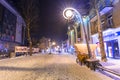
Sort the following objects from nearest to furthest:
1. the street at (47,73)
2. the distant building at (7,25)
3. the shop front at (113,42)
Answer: the street at (47,73), the shop front at (113,42), the distant building at (7,25)

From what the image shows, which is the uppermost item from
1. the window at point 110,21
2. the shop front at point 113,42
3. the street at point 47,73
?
the window at point 110,21

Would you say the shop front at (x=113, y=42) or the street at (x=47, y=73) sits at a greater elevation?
the shop front at (x=113, y=42)

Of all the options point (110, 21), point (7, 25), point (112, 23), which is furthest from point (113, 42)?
point (7, 25)

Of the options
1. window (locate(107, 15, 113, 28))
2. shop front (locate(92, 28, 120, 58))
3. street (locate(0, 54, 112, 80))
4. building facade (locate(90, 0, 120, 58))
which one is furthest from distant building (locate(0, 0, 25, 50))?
street (locate(0, 54, 112, 80))

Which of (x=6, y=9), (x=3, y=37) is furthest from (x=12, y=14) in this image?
(x=3, y=37)

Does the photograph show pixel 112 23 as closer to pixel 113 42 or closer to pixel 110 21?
pixel 110 21

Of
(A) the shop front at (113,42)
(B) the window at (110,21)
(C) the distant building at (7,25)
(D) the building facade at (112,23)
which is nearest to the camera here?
(D) the building facade at (112,23)

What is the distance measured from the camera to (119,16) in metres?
21.2

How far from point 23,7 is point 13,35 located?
1627 centimetres

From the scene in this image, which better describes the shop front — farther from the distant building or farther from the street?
the distant building

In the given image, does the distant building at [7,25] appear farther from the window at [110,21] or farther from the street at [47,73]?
the street at [47,73]

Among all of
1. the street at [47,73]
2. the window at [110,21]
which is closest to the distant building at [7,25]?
→ the window at [110,21]

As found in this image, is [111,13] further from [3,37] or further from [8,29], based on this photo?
[8,29]

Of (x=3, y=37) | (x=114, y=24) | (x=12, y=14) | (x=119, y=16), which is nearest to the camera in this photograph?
(x=119, y=16)
